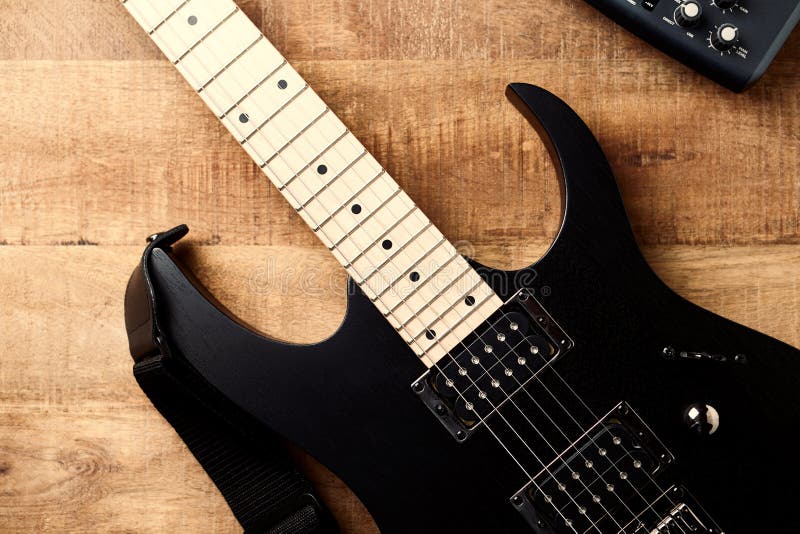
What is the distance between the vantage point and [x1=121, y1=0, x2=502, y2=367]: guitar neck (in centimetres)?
77

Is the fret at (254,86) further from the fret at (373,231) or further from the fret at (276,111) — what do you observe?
the fret at (373,231)

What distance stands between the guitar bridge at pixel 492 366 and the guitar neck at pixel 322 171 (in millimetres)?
26

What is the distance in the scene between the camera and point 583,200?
775mm

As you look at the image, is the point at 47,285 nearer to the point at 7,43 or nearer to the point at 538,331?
the point at 7,43

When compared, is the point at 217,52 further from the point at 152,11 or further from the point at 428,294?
the point at 428,294

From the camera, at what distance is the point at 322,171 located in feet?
2.59

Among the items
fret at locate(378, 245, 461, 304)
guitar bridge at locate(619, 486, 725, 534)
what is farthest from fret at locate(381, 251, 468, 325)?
guitar bridge at locate(619, 486, 725, 534)

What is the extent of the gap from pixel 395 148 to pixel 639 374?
42cm

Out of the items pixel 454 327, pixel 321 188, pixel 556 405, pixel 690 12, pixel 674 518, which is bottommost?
pixel 674 518

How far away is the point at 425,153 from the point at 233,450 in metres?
0.45

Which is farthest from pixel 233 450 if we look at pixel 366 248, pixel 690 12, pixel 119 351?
pixel 690 12

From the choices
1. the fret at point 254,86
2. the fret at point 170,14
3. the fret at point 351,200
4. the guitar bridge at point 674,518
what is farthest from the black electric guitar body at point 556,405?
the fret at point 170,14

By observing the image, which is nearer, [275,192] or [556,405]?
[556,405]

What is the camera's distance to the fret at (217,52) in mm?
792
